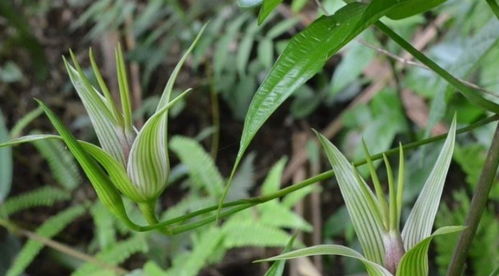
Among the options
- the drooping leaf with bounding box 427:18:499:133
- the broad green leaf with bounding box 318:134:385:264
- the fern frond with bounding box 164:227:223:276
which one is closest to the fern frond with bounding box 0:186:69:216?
the fern frond with bounding box 164:227:223:276

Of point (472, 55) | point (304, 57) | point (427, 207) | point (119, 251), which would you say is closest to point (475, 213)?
point (427, 207)

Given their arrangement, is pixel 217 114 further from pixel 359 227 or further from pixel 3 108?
pixel 359 227

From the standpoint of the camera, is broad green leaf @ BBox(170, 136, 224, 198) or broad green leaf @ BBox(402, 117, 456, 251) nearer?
broad green leaf @ BBox(402, 117, 456, 251)

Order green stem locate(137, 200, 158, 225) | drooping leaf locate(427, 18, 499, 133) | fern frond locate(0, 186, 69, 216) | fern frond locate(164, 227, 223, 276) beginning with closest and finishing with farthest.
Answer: green stem locate(137, 200, 158, 225), drooping leaf locate(427, 18, 499, 133), fern frond locate(164, 227, 223, 276), fern frond locate(0, 186, 69, 216)

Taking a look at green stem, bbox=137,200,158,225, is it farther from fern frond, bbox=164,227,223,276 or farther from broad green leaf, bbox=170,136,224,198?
broad green leaf, bbox=170,136,224,198

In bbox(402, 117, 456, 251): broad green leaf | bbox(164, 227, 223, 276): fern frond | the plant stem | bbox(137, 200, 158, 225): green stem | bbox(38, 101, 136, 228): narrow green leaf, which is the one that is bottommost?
bbox(164, 227, 223, 276): fern frond

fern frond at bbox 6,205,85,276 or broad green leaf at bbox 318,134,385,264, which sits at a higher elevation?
broad green leaf at bbox 318,134,385,264

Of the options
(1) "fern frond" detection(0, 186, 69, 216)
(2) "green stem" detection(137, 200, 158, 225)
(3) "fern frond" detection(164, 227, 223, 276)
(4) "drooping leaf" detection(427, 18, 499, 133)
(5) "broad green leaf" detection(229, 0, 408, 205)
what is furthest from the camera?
(1) "fern frond" detection(0, 186, 69, 216)

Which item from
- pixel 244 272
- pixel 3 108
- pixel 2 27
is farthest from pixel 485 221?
pixel 2 27
